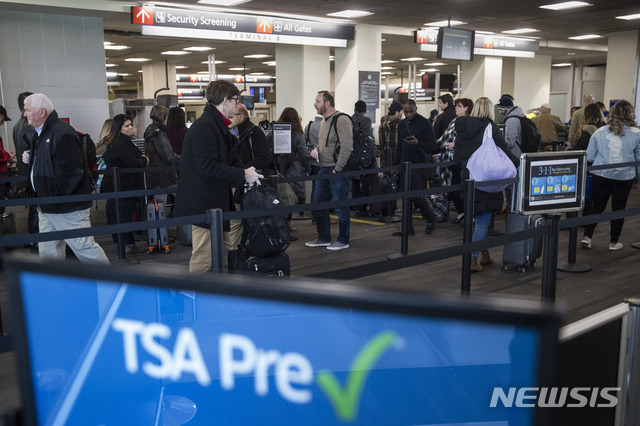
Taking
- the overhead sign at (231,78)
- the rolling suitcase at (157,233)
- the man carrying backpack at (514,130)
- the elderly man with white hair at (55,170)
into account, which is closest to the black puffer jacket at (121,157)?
the rolling suitcase at (157,233)

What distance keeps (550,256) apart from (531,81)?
55.9ft

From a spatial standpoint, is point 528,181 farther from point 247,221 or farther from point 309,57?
point 309,57

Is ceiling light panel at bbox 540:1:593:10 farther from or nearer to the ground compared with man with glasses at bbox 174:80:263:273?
farther from the ground

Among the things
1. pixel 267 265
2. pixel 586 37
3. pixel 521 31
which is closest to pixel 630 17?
pixel 521 31

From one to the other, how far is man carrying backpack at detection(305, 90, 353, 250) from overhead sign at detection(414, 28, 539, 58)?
294 inches

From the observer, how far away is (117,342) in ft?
2.75

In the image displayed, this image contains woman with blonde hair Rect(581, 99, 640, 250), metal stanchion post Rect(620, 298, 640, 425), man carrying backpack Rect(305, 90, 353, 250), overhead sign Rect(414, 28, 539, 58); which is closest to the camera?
metal stanchion post Rect(620, 298, 640, 425)

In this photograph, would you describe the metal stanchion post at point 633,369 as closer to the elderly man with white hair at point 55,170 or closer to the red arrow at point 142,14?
the elderly man with white hair at point 55,170

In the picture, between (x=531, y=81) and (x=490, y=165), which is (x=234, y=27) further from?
(x=531, y=81)

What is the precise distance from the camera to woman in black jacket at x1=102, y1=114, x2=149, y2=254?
251 inches

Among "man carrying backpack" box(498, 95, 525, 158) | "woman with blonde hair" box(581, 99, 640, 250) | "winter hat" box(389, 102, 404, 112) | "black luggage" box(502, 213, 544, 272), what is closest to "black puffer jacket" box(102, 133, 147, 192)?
"winter hat" box(389, 102, 404, 112)

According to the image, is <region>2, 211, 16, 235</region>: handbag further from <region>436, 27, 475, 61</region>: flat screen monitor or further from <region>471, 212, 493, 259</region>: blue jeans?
<region>436, 27, 475, 61</region>: flat screen monitor

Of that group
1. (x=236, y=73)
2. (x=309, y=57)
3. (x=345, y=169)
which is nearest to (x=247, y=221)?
(x=345, y=169)

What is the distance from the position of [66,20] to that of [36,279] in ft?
32.6
